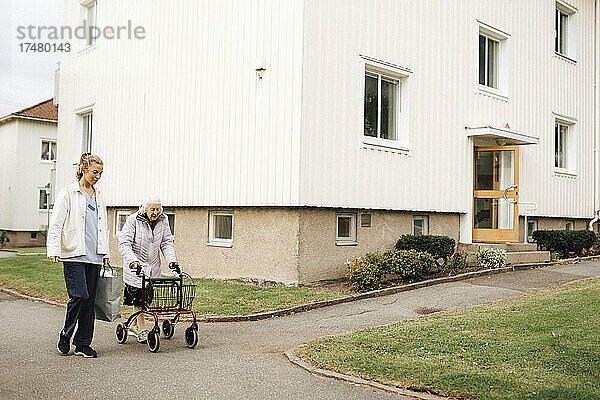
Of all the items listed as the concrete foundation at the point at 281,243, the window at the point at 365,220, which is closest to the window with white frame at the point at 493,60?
the concrete foundation at the point at 281,243

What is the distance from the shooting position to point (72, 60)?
852 inches

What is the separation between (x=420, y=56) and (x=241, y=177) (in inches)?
214

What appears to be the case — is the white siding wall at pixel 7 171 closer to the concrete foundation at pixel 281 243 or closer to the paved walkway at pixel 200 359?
the concrete foundation at pixel 281 243

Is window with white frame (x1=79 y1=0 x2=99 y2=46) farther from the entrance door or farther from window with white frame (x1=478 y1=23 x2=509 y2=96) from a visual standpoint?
the entrance door

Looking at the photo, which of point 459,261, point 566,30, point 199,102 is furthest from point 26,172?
point 459,261

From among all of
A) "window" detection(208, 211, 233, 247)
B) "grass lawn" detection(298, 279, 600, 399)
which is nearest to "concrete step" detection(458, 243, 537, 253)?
"window" detection(208, 211, 233, 247)

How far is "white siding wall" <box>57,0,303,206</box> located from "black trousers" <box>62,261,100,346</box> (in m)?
5.98

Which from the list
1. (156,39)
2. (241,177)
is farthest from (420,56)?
(156,39)

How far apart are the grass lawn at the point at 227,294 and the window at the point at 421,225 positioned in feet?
13.3

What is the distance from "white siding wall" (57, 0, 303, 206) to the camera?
13.8 m

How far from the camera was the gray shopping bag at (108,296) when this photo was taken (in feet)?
25.8

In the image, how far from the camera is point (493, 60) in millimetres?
19125

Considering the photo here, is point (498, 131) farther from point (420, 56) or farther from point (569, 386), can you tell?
point (569, 386)

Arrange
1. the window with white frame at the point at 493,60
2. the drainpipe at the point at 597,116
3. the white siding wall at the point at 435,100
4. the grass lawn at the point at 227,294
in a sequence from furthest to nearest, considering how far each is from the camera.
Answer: the drainpipe at the point at 597,116 → the window with white frame at the point at 493,60 → the white siding wall at the point at 435,100 → the grass lawn at the point at 227,294
